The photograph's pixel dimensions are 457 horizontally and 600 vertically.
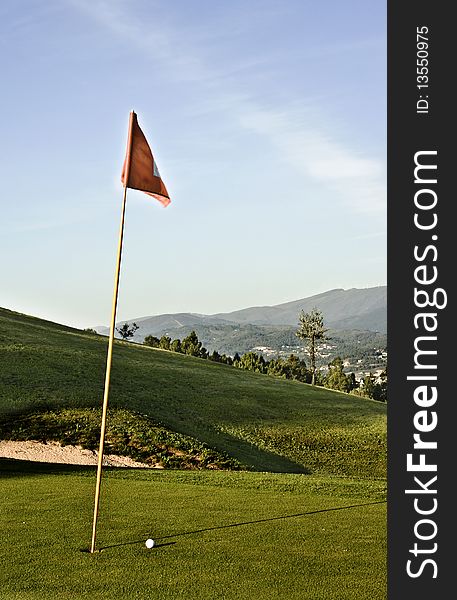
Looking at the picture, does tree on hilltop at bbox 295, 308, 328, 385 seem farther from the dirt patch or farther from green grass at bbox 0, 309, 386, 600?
the dirt patch

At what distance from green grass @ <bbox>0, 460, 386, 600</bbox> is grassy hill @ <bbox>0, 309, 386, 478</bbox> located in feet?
43.0

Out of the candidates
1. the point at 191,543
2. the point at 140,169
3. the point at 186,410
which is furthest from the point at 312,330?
the point at 191,543

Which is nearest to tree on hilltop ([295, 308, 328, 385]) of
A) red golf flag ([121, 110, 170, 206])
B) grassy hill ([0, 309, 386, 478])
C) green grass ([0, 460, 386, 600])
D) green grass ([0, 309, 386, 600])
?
grassy hill ([0, 309, 386, 478])

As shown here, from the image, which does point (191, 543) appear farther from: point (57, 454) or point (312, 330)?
point (312, 330)

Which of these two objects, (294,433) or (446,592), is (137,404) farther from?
(446,592)

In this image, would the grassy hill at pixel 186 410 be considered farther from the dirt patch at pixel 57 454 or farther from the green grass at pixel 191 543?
the green grass at pixel 191 543

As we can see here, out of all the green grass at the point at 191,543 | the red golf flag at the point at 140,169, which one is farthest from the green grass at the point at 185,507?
the red golf flag at the point at 140,169

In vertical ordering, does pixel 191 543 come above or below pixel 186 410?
below

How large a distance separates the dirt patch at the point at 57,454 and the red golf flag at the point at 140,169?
54.8 feet

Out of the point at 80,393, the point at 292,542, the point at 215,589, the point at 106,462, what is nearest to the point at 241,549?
the point at 292,542

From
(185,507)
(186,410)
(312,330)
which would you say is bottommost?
(185,507)

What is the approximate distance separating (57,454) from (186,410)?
12.9 meters

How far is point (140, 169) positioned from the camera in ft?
38.6

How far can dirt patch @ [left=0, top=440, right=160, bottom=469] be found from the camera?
27047mm
